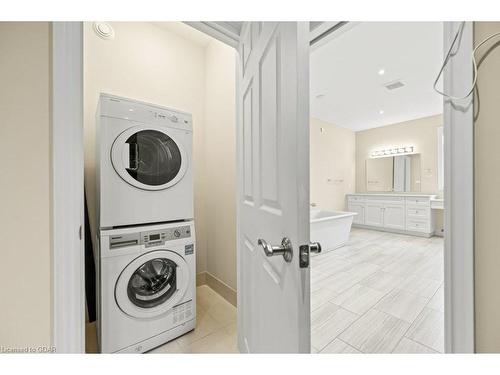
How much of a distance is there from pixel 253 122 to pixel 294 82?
43 centimetres

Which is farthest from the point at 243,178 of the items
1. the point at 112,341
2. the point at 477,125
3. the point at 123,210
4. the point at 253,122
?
the point at 112,341

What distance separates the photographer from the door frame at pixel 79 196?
1.88 feet

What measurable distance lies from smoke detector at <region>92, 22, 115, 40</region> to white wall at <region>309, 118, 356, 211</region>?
3.74 metres

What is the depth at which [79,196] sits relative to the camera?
81cm

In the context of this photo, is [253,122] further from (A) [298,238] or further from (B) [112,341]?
(B) [112,341]

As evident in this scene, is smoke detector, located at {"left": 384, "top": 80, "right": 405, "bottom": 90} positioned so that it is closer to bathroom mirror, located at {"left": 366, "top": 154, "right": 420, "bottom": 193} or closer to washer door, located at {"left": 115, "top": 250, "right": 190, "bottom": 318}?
bathroom mirror, located at {"left": 366, "top": 154, "right": 420, "bottom": 193}

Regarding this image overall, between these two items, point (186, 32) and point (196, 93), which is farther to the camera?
point (196, 93)

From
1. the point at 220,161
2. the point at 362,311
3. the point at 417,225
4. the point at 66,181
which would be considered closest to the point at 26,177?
the point at 66,181

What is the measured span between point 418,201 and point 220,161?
4572 mm

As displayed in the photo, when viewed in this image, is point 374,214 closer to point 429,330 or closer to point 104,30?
point 429,330

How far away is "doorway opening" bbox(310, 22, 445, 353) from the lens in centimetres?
170

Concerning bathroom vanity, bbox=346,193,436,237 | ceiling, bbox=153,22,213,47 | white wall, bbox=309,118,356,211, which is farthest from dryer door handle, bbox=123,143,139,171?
bathroom vanity, bbox=346,193,436,237
